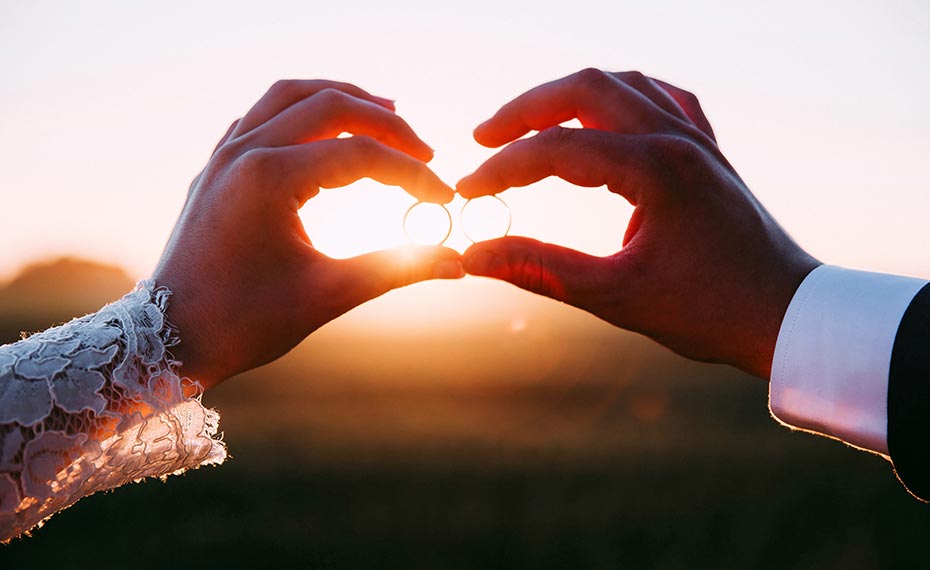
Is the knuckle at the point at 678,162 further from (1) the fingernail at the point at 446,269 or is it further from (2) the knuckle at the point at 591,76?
(1) the fingernail at the point at 446,269

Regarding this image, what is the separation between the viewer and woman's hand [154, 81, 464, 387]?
3053 millimetres

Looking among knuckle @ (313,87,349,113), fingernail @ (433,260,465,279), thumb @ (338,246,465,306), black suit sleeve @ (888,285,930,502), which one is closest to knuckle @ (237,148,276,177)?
knuckle @ (313,87,349,113)

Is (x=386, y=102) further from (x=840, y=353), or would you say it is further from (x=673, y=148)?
(x=840, y=353)

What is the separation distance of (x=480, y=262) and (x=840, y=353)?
1.59 meters

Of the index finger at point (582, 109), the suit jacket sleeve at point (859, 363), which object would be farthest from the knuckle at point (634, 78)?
the suit jacket sleeve at point (859, 363)

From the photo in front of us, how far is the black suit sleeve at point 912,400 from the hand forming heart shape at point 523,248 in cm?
47

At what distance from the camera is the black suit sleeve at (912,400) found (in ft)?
8.42

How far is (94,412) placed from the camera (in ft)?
8.39

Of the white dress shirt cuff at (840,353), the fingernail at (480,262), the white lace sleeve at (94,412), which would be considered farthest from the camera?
the fingernail at (480,262)

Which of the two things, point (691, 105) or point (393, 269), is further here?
point (691, 105)

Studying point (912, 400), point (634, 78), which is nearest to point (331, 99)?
point (634, 78)

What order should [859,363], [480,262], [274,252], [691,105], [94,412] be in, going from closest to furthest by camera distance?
[94,412] → [859,363] → [274,252] → [480,262] → [691,105]

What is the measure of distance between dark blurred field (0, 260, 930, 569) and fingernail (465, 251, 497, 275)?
1363 centimetres

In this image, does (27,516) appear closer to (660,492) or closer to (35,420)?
(35,420)
